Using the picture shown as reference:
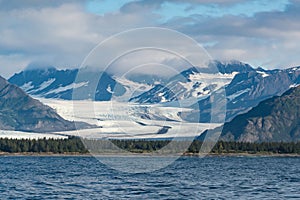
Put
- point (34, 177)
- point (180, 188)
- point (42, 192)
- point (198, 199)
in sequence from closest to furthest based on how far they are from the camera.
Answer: point (198, 199), point (42, 192), point (180, 188), point (34, 177)

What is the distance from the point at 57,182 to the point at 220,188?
1003 inches

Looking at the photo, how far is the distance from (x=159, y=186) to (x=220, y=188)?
340 inches

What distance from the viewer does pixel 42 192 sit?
9319 centimetres

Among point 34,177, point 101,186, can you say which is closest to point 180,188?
point 101,186

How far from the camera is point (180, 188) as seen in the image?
100438mm

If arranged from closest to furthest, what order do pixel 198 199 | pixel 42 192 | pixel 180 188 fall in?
pixel 198 199 → pixel 42 192 → pixel 180 188

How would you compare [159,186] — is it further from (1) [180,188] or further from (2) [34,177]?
(2) [34,177]

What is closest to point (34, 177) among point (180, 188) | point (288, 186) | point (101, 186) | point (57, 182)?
point (57, 182)

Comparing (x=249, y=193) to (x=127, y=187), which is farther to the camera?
(x=127, y=187)

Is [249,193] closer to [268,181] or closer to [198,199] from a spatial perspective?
[198,199]

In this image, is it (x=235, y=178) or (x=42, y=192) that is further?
(x=235, y=178)

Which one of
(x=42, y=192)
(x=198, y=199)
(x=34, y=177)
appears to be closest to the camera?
(x=198, y=199)

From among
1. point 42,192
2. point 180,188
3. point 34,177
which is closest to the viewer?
point 42,192

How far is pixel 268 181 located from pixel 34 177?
1523 inches
